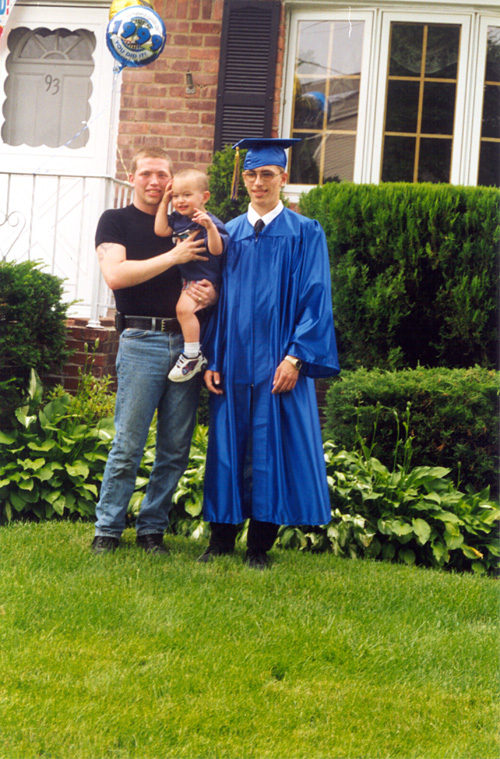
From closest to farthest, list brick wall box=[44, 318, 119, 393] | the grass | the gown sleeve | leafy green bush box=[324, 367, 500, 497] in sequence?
1. the grass
2. the gown sleeve
3. leafy green bush box=[324, 367, 500, 497]
4. brick wall box=[44, 318, 119, 393]

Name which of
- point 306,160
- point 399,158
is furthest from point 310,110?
point 399,158

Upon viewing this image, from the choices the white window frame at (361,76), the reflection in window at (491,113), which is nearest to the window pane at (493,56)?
the reflection in window at (491,113)

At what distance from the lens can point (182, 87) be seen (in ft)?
23.3

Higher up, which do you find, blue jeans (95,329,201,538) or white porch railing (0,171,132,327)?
white porch railing (0,171,132,327)

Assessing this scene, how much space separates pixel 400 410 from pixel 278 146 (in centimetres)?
198

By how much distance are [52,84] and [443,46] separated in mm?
3567

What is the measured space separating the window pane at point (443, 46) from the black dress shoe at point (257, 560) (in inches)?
194

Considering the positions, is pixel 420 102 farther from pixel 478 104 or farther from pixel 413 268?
pixel 413 268

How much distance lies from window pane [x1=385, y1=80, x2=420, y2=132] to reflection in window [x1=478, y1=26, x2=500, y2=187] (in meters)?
0.61

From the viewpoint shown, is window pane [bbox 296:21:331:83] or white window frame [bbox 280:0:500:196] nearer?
white window frame [bbox 280:0:500:196]

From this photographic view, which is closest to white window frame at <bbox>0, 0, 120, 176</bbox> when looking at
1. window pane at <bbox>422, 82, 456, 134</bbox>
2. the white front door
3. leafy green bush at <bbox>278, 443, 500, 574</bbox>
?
the white front door

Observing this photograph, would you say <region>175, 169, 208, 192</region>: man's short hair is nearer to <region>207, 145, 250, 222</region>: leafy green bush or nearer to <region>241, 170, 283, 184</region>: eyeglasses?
<region>241, 170, 283, 184</region>: eyeglasses

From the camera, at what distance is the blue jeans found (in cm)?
389

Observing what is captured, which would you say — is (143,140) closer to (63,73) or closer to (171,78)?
(171,78)
